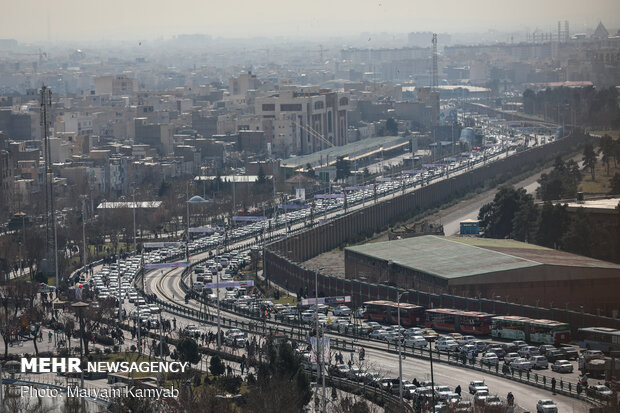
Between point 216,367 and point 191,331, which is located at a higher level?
point 216,367

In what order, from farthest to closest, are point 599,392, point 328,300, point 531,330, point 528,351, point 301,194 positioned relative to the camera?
point 301,194 → point 328,300 → point 531,330 → point 528,351 → point 599,392

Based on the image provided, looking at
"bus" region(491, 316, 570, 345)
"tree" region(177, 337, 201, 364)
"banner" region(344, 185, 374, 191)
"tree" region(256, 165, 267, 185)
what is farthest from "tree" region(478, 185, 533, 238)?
"tree" region(177, 337, 201, 364)

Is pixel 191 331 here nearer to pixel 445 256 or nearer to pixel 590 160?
pixel 445 256

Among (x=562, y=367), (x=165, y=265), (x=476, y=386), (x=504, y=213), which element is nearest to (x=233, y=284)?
(x=165, y=265)

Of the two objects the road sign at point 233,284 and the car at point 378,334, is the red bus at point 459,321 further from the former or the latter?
the road sign at point 233,284

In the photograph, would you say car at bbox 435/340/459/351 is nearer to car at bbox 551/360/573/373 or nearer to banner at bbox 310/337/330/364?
car at bbox 551/360/573/373

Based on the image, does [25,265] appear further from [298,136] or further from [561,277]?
[298,136]

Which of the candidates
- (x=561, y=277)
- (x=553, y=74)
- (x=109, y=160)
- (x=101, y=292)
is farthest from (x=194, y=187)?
(x=553, y=74)
